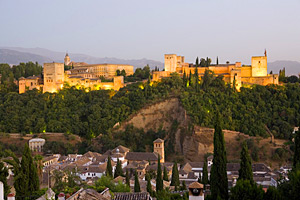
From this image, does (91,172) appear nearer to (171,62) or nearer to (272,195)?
(272,195)

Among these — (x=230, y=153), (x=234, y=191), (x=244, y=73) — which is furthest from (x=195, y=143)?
(x=234, y=191)

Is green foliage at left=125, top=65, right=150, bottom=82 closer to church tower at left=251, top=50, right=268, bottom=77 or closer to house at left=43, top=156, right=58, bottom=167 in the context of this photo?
church tower at left=251, top=50, right=268, bottom=77

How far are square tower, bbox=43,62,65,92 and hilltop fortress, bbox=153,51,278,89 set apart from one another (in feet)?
50.9

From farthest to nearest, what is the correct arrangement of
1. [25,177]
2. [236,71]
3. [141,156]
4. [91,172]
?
[236,71], [141,156], [91,172], [25,177]

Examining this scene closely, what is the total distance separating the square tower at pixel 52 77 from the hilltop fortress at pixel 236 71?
610 inches

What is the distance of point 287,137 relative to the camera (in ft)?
161

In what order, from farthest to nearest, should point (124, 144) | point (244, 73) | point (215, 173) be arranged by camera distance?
point (244, 73)
point (124, 144)
point (215, 173)

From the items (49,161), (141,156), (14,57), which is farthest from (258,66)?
(14,57)

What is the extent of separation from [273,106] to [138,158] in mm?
21225

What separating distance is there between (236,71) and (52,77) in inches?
1138

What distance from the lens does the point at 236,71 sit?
5797 centimetres

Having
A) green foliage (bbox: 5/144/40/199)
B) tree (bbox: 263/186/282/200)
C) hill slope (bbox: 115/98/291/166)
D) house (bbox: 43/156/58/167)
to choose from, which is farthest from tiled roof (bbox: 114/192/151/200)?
hill slope (bbox: 115/98/291/166)

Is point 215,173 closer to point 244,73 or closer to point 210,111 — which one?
point 210,111

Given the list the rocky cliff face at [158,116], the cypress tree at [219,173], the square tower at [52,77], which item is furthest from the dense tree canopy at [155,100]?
the cypress tree at [219,173]
